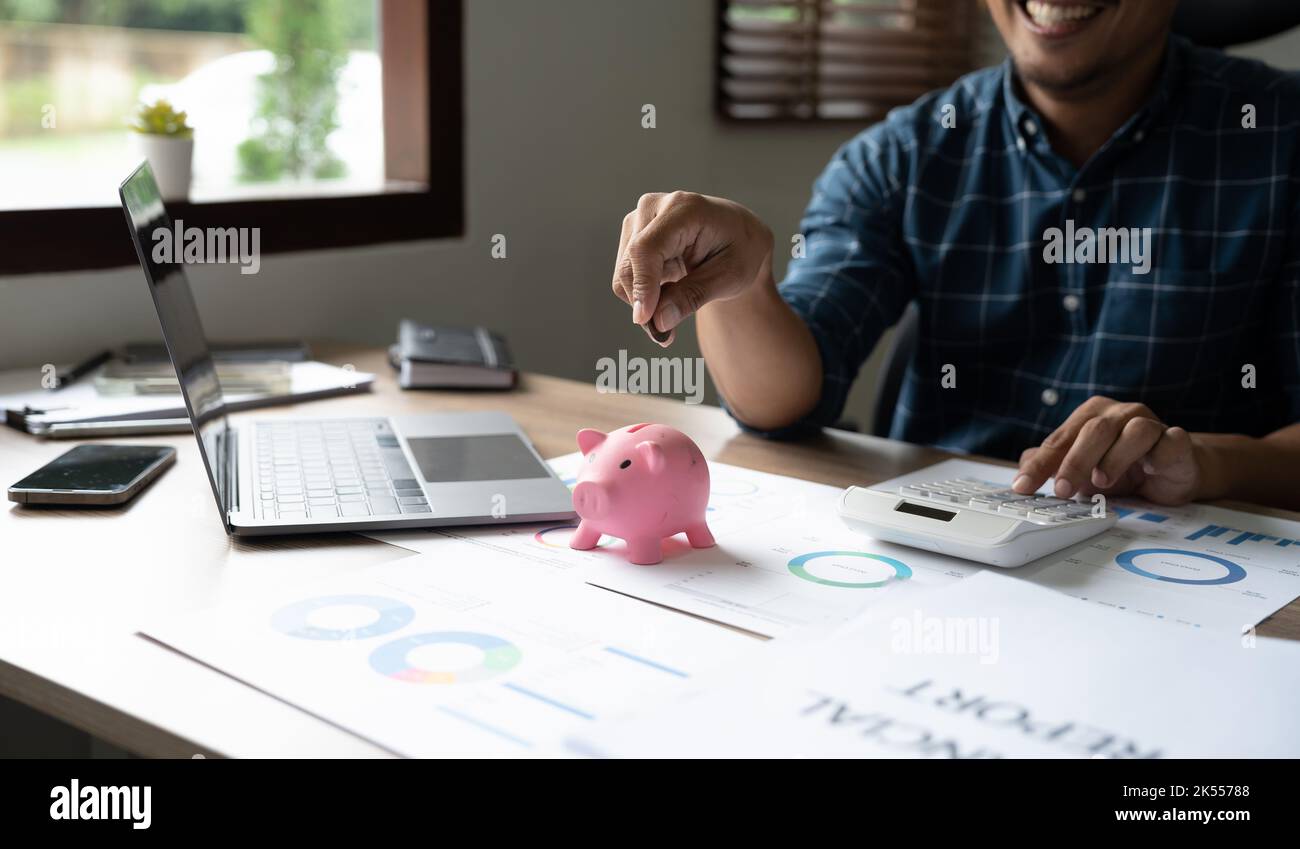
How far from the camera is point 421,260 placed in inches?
69.9

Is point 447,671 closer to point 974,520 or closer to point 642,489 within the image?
point 642,489

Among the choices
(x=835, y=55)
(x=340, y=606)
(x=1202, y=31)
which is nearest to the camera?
(x=340, y=606)

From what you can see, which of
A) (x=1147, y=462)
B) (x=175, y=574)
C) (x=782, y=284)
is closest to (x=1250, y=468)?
(x=1147, y=462)

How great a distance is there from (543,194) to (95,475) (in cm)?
111

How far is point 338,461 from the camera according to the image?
1002 millimetres

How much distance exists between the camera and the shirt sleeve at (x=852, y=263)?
1.27 m

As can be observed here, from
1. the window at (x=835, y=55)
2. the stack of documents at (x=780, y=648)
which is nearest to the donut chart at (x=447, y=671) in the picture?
the stack of documents at (x=780, y=648)

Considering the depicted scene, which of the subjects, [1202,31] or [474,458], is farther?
[1202,31]

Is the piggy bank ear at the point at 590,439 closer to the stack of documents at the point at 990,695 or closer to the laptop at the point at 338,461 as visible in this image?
the laptop at the point at 338,461
